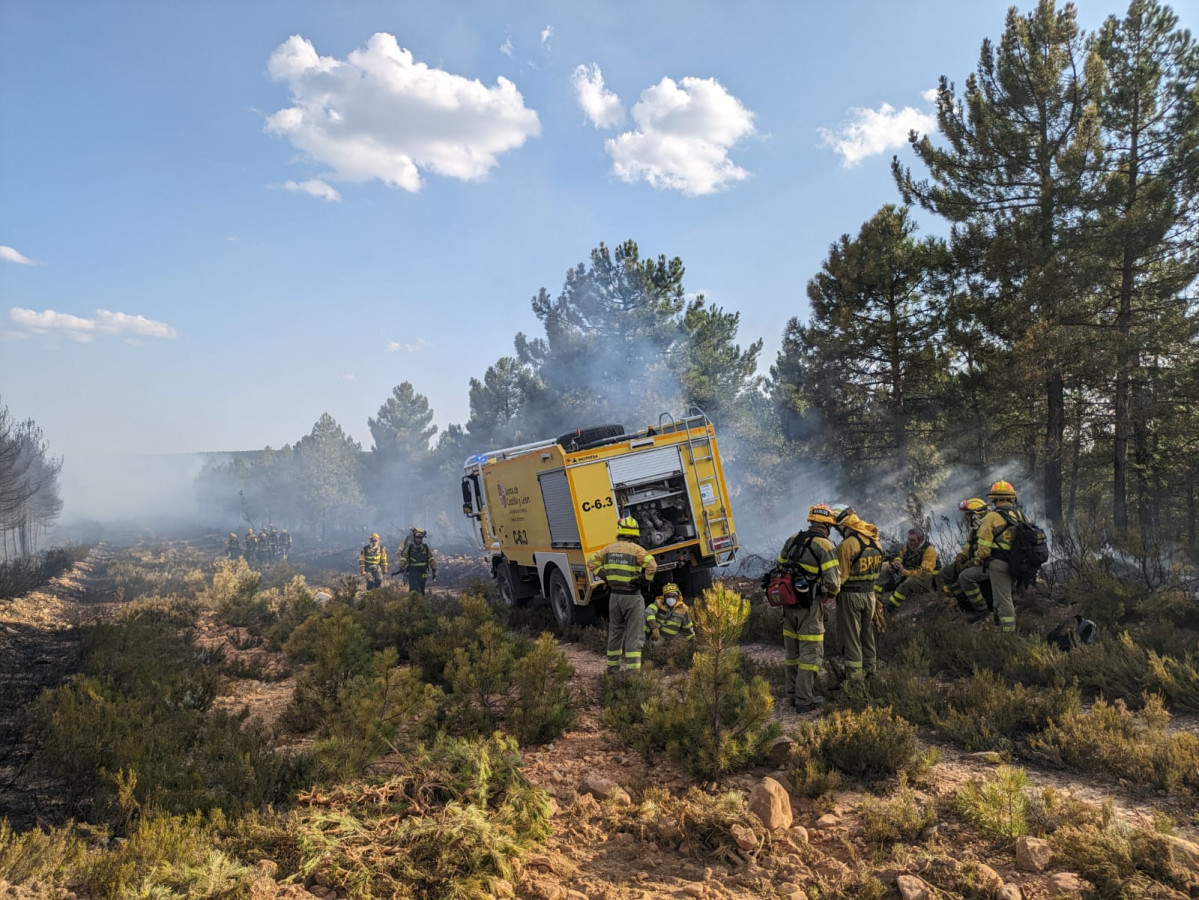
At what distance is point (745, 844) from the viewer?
3.76m

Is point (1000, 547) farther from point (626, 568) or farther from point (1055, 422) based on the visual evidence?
point (1055, 422)

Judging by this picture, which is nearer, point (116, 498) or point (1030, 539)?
point (1030, 539)

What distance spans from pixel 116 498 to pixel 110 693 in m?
159

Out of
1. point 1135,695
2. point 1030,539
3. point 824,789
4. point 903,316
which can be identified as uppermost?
point 903,316

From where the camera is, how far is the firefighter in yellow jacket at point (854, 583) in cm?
653

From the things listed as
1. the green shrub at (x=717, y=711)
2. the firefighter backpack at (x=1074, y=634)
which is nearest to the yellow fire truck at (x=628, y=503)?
the firefighter backpack at (x=1074, y=634)

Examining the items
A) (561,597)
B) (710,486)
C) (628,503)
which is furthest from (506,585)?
(710,486)

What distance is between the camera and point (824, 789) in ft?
14.3

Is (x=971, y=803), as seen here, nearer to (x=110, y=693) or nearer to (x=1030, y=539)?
(x=1030, y=539)

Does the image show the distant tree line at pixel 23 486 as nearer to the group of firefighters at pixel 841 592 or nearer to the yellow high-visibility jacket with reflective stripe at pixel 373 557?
the yellow high-visibility jacket with reflective stripe at pixel 373 557

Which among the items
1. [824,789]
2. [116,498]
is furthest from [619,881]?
[116,498]

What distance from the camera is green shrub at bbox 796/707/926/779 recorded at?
454 centimetres

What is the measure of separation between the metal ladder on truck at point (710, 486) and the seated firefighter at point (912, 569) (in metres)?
2.09

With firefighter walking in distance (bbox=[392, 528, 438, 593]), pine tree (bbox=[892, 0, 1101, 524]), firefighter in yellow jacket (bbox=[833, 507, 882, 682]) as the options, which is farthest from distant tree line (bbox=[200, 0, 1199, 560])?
firefighter walking in distance (bbox=[392, 528, 438, 593])
